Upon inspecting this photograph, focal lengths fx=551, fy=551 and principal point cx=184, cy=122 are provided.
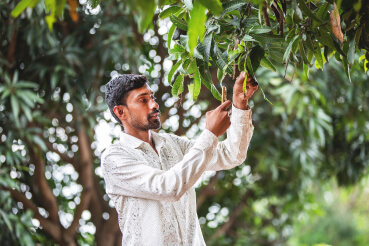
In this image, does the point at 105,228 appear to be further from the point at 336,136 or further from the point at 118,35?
the point at 336,136

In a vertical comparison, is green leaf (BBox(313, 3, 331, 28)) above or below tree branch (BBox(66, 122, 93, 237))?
above

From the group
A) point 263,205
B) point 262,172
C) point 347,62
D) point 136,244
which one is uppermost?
point 347,62

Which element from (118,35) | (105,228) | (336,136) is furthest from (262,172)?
(118,35)

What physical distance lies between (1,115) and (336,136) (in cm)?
315

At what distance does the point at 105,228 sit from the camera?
4199 mm

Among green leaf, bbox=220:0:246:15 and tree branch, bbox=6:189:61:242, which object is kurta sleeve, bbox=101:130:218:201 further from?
tree branch, bbox=6:189:61:242

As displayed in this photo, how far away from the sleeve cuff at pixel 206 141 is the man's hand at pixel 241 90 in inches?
4.9

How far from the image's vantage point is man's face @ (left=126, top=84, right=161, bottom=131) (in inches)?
70.1

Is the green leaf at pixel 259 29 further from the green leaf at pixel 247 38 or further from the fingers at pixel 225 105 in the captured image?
the fingers at pixel 225 105

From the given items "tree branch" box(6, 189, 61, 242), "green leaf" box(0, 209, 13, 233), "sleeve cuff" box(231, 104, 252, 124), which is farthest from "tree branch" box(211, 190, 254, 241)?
"sleeve cuff" box(231, 104, 252, 124)

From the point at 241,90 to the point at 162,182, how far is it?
345 mm

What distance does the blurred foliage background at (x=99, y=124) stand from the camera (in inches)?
148

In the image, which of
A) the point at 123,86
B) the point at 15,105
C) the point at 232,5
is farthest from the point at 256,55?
the point at 15,105

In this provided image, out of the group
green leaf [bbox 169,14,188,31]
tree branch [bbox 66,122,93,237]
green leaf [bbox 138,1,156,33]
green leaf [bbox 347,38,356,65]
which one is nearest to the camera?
green leaf [bbox 138,1,156,33]
